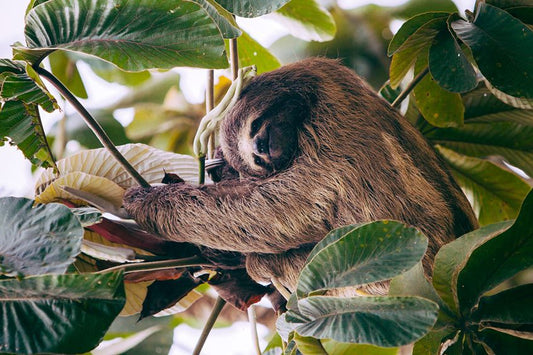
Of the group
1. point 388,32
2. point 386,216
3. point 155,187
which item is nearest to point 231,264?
point 155,187

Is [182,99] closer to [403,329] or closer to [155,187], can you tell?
[155,187]

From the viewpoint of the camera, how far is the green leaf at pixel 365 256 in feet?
2.75

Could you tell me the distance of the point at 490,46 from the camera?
109 cm

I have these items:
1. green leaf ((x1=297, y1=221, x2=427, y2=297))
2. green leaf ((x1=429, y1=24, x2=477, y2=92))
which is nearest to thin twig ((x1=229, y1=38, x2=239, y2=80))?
green leaf ((x1=429, y1=24, x2=477, y2=92))

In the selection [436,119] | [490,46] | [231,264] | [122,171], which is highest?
[490,46]

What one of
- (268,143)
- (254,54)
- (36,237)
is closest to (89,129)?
(254,54)

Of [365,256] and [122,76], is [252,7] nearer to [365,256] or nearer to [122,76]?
[365,256]

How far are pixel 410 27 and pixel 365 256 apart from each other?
0.60 meters

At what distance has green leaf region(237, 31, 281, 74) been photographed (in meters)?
1.81

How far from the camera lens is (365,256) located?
2.83 feet

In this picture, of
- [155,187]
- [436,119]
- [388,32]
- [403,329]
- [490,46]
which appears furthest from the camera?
[388,32]

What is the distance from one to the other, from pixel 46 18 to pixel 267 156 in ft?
1.96

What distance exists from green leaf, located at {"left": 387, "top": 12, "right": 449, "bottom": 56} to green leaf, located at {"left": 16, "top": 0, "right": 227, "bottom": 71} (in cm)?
42

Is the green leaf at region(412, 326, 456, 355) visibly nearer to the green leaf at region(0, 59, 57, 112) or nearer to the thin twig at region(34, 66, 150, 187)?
the thin twig at region(34, 66, 150, 187)
